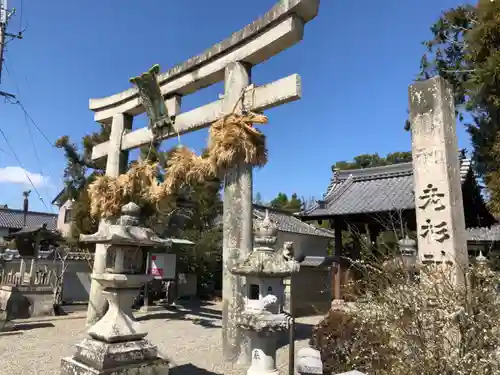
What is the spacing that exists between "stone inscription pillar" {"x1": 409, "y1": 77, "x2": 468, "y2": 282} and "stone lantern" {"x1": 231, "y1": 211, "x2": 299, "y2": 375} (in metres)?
1.89

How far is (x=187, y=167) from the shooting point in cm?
737

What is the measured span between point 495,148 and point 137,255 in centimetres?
856

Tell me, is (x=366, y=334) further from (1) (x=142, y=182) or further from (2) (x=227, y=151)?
(1) (x=142, y=182)

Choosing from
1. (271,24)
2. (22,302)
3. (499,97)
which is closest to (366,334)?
(271,24)

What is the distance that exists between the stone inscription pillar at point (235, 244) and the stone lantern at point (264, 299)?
144cm

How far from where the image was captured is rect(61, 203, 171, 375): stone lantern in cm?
438

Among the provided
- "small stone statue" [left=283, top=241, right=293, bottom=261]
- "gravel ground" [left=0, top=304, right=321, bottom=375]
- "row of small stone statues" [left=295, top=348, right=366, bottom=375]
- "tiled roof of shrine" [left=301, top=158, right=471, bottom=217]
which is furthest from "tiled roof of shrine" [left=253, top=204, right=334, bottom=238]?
"row of small stone statues" [left=295, top=348, right=366, bottom=375]

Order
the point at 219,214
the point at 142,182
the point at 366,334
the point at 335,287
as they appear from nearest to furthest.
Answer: the point at 366,334, the point at 142,182, the point at 335,287, the point at 219,214

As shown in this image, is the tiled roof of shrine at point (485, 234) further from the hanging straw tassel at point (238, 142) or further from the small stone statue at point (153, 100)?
the small stone statue at point (153, 100)

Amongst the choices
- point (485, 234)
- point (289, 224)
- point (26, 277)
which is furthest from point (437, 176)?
point (289, 224)

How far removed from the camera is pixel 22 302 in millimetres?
11141

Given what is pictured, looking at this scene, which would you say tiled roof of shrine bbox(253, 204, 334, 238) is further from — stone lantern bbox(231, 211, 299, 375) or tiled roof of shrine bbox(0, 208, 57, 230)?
tiled roof of shrine bbox(0, 208, 57, 230)

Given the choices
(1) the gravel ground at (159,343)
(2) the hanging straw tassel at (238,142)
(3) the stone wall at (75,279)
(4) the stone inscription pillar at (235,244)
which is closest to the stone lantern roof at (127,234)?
(4) the stone inscription pillar at (235,244)

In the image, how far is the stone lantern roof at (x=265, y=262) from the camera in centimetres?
465
